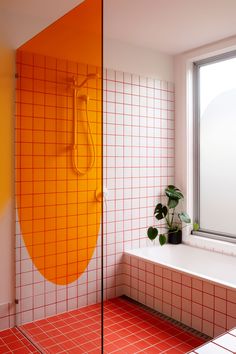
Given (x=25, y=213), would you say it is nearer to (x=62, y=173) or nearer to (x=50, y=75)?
(x=62, y=173)

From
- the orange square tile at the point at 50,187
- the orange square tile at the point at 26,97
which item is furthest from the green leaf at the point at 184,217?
the orange square tile at the point at 26,97

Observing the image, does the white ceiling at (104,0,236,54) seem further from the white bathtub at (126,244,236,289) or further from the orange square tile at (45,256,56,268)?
the white bathtub at (126,244,236,289)

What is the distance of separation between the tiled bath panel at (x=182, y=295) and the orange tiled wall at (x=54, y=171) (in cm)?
→ 94

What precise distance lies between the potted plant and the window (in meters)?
0.20

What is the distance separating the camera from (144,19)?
280 cm

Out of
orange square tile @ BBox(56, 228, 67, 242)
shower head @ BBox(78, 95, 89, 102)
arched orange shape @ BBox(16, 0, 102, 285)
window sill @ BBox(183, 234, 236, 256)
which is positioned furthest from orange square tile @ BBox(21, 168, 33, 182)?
window sill @ BBox(183, 234, 236, 256)

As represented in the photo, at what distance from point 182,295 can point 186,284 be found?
106mm

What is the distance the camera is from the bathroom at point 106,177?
81.9 inches

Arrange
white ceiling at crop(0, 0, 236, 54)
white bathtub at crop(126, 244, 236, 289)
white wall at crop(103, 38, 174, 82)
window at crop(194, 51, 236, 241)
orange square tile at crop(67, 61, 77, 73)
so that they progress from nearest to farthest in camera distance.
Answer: orange square tile at crop(67, 61, 77, 73) < white ceiling at crop(0, 0, 236, 54) < white bathtub at crop(126, 244, 236, 289) < white wall at crop(103, 38, 174, 82) < window at crop(194, 51, 236, 241)

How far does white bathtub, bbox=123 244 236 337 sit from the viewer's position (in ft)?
8.02

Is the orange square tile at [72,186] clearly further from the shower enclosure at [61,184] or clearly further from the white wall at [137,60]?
the white wall at [137,60]

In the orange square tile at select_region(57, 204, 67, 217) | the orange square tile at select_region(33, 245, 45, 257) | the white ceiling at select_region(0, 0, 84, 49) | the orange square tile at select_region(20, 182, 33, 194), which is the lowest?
the orange square tile at select_region(33, 245, 45, 257)

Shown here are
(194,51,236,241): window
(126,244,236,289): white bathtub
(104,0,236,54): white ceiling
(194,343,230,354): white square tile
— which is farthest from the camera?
(194,51,236,241): window

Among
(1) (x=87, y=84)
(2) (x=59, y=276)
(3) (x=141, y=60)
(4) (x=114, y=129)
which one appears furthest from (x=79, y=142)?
(3) (x=141, y=60)
